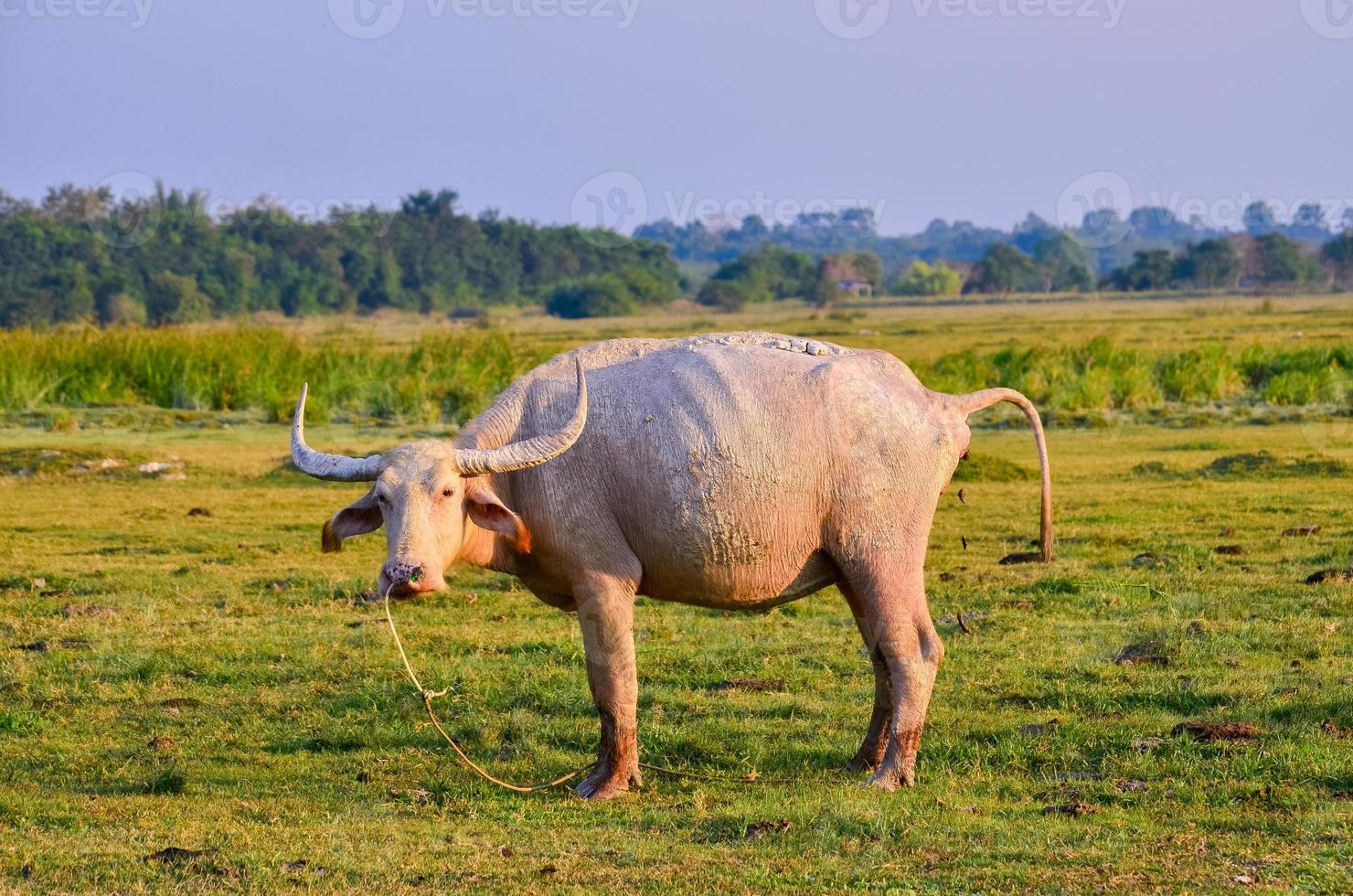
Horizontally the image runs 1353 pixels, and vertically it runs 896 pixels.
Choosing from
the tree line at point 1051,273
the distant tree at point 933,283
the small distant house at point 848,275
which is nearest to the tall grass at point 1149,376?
the tree line at point 1051,273

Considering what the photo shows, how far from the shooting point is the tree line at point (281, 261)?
60.3 m

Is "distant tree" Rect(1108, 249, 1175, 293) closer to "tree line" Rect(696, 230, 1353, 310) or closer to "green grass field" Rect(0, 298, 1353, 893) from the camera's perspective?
"tree line" Rect(696, 230, 1353, 310)

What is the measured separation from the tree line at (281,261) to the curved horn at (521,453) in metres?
49.7

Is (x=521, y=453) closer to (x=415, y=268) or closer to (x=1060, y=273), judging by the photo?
(x=415, y=268)

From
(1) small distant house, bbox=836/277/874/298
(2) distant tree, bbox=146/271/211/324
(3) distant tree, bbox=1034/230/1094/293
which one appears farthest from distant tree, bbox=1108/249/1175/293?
(2) distant tree, bbox=146/271/211/324

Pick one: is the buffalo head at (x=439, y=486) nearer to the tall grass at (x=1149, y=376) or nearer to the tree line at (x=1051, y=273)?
the tall grass at (x=1149, y=376)

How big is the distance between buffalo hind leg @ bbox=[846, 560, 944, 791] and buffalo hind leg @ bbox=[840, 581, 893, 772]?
0.22 feet

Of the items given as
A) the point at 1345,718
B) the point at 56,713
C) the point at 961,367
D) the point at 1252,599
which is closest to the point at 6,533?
the point at 56,713

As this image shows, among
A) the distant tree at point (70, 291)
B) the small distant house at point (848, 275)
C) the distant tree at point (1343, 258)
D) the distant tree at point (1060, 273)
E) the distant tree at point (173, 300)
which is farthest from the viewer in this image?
the distant tree at point (1060, 273)

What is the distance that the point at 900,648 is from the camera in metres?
6.85

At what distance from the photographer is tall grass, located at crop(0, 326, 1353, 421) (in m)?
24.2

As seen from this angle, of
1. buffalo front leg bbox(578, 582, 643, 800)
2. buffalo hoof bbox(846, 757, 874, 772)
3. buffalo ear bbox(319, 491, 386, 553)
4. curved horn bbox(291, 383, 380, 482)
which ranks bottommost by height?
buffalo hoof bbox(846, 757, 874, 772)

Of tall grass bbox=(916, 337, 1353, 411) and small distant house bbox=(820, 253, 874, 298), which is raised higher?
small distant house bbox=(820, 253, 874, 298)

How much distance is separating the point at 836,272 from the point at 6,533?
8582 cm
